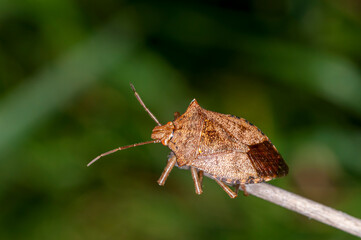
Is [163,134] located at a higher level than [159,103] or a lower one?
lower

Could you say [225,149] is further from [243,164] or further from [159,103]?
[159,103]

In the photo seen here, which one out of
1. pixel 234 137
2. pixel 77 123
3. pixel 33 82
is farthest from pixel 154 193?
pixel 33 82

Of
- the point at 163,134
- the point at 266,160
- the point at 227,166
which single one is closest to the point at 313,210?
the point at 266,160

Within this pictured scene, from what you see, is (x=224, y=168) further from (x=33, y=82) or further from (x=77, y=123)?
(x=33, y=82)

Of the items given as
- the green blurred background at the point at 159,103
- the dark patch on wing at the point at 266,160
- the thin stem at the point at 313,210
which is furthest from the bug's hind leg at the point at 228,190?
the green blurred background at the point at 159,103

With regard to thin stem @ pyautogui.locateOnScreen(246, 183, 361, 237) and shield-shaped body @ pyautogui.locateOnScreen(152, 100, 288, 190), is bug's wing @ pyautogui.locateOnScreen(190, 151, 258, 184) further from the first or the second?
thin stem @ pyautogui.locateOnScreen(246, 183, 361, 237)

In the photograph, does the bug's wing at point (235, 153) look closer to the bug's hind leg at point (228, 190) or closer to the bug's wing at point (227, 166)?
the bug's wing at point (227, 166)

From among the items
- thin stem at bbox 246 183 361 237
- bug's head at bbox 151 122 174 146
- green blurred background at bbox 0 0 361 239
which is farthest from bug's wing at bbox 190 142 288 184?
green blurred background at bbox 0 0 361 239
